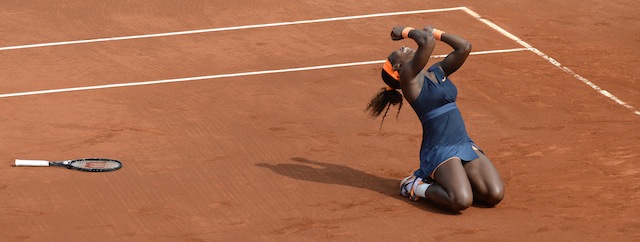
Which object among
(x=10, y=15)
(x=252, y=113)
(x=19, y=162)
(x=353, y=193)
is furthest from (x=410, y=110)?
(x=10, y=15)

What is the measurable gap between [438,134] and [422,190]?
0.61 m

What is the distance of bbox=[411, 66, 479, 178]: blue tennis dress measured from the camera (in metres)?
12.7

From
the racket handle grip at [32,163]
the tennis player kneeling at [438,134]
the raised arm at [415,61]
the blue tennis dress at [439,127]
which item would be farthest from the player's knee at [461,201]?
the racket handle grip at [32,163]

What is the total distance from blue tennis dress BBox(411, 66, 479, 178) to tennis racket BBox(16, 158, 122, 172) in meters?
3.40

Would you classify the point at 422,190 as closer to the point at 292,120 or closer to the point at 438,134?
the point at 438,134

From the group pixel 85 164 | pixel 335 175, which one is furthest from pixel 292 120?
pixel 85 164

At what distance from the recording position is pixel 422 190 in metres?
12.6

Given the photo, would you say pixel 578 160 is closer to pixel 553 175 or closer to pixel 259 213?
pixel 553 175

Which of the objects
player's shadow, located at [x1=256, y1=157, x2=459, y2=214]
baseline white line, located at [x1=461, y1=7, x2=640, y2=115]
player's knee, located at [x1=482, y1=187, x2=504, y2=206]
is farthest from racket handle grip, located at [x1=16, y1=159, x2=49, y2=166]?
baseline white line, located at [x1=461, y1=7, x2=640, y2=115]

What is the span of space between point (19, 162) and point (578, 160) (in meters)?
6.19

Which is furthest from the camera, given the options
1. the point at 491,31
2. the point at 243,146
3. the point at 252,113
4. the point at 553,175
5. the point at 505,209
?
the point at 491,31

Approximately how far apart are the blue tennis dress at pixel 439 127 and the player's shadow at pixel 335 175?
51 centimetres

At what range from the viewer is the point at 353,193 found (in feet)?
43.0

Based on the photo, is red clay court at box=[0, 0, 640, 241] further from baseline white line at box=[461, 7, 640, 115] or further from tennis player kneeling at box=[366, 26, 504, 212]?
tennis player kneeling at box=[366, 26, 504, 212]
